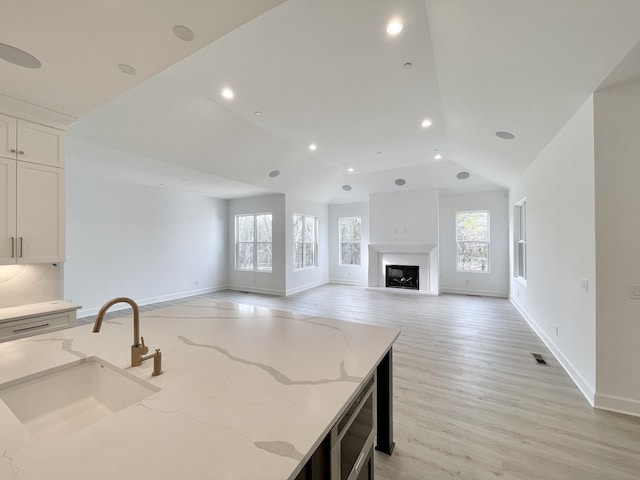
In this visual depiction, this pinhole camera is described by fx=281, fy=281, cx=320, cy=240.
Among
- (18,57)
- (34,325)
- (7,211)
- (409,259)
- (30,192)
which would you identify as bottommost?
(34,325)

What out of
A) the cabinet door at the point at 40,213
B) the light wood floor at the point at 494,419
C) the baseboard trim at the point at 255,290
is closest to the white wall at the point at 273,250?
the baseboard trim at the point at 255,290

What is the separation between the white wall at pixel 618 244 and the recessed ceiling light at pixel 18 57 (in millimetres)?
4308

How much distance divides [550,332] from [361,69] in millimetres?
3987

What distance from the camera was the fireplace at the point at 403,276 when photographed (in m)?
7.74

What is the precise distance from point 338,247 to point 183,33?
311 inches

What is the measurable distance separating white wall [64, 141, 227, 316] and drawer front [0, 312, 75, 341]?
2.42m

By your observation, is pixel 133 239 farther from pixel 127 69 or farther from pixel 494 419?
pixel 494 419

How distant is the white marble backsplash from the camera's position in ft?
8.90

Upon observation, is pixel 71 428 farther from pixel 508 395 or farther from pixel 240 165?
pixel 240 165

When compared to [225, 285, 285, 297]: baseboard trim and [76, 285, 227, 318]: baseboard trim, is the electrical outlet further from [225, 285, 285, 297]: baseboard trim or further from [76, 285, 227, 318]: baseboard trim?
[76, 285, 227, 318]: baseboard trim

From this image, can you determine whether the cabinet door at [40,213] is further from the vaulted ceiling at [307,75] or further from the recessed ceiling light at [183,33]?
the recessed ceiling light at [183,33]

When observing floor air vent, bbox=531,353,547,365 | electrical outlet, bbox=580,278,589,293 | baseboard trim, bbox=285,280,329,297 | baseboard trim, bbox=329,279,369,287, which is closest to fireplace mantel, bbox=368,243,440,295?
baseboard trim, bbox=329,279,369,287

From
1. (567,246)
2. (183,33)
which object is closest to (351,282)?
(567,246)

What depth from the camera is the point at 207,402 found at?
0.96 m
